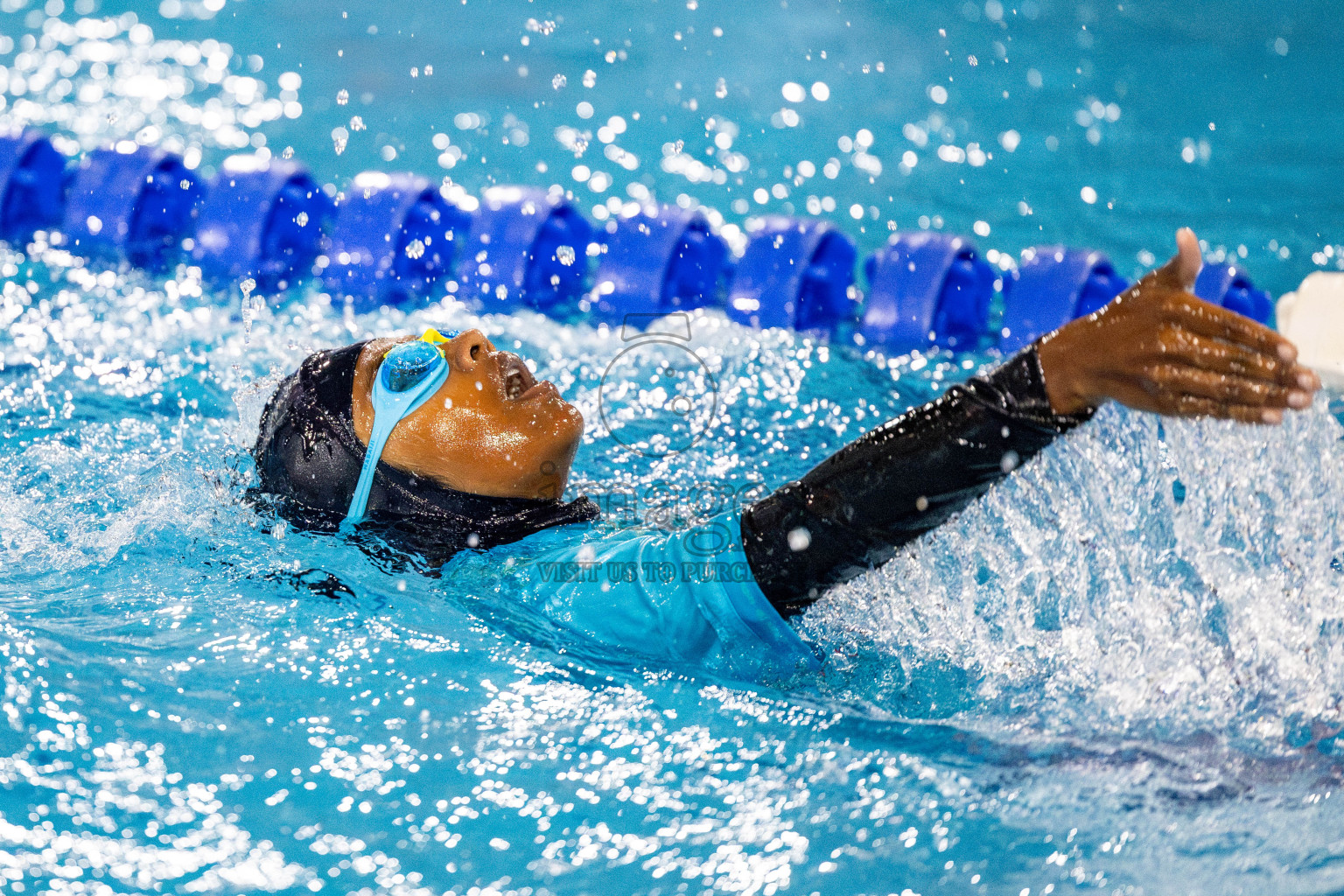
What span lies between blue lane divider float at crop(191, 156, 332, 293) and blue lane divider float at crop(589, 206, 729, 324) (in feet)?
3.70

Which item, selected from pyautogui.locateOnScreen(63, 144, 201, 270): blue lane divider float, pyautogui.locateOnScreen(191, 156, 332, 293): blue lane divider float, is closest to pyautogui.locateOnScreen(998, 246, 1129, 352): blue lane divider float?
pyautogui.locateOnScreen(191, 156, 332, 293): blue lane divider float

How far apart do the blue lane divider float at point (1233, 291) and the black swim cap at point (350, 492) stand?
2.51 m

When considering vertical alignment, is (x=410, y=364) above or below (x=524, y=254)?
below

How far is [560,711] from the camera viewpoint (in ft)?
7.01

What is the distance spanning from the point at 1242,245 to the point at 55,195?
448 centimetres

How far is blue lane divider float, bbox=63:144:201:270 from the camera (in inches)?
180

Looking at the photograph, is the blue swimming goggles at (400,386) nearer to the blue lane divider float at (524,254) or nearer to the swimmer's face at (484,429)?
the swimmer's face at (484,429)

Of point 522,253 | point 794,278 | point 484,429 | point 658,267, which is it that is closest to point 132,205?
point 522,253

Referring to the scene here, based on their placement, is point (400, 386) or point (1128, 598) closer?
point (400, 386)

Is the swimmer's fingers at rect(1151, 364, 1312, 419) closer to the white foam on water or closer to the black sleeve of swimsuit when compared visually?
the black sleeve of swimsuit

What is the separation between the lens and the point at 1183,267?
5.11ft

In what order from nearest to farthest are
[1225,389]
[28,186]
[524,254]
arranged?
[1225,389]
[524,254]
[28,186]

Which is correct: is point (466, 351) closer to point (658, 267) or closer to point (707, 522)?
point (707, 522)

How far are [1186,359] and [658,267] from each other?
2.76 metres
